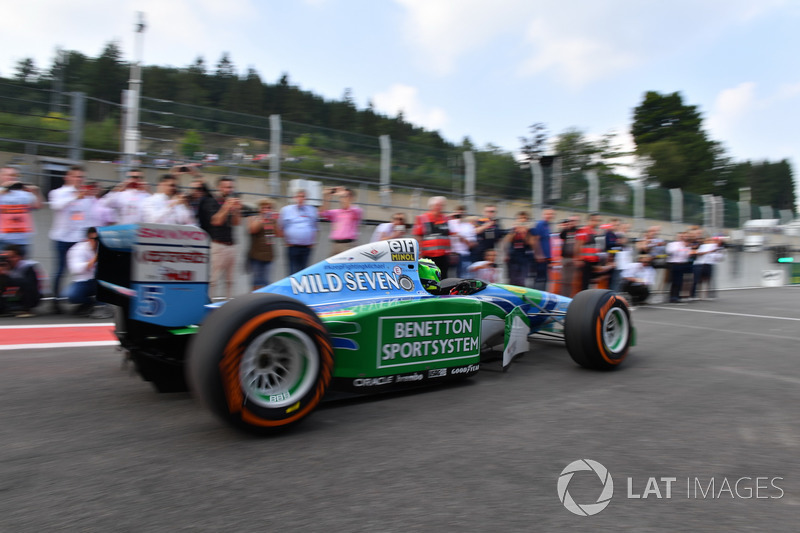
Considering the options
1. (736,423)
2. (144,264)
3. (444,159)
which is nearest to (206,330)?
(144,264)

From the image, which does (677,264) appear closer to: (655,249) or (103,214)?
(655,249)

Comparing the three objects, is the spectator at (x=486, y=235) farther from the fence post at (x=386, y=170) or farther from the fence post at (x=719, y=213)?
the fence post at (x=719, y=213)

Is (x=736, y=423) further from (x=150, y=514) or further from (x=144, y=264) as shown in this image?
(x=144, y=264)

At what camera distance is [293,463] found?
264cm

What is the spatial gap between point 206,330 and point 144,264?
2.08 feet

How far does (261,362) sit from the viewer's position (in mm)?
3111

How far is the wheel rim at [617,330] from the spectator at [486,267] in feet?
13.7

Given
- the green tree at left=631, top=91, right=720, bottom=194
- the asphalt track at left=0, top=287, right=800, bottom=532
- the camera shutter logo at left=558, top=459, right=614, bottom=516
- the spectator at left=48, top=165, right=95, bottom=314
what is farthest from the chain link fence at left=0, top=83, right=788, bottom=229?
the green tree at left=631, top=91, right=720, bottom=194

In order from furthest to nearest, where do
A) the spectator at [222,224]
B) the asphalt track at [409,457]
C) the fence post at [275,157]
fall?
the fence post at [275,157] < the spectator at [222,224] < the asphalt track at [409,457]

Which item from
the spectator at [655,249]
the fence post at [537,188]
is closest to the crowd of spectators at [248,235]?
the spectator at [655,249]

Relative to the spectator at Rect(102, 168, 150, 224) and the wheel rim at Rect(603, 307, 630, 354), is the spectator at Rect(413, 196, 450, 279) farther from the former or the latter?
the spectator at Rect(102, 168, 150, 224)

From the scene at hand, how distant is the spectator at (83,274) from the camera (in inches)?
265

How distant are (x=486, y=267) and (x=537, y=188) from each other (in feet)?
18.6

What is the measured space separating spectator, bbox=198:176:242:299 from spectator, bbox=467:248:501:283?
3.78m
